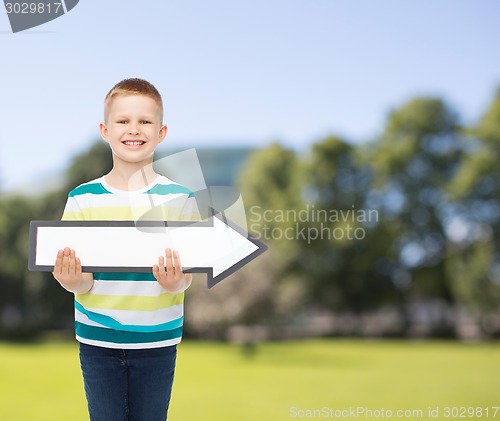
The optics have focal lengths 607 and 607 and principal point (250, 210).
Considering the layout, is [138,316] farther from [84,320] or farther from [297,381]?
[297,381]

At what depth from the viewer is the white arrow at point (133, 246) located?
1638 millimetres

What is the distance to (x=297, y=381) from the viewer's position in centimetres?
1117

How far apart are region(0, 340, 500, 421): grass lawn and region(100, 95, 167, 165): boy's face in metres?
5.34

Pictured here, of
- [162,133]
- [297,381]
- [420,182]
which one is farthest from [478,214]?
[162,133]

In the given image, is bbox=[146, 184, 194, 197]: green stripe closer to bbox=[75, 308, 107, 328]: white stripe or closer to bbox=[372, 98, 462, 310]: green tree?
bbox=[75, 308, 107, 328]: white stripe

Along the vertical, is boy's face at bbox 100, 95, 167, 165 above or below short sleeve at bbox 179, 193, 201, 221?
above

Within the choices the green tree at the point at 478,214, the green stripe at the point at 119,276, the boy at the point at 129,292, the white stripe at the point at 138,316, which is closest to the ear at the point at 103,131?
the boy at the point at 129,292

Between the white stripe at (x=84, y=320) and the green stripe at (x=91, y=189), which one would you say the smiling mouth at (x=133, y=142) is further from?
the white stripe at (x=84, y=320)

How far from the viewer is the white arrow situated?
164 cm

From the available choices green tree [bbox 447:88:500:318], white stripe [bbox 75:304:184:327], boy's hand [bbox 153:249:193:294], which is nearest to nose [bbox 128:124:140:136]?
boy's hand [bbox 153:249:193:294]

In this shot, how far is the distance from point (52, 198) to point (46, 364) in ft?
18.9

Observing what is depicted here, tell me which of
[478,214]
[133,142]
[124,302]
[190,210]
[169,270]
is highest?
[133,142]

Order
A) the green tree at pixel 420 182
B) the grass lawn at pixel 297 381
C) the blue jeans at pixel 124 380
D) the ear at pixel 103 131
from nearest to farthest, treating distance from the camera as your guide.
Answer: the blue jeans at pixel 124 380 → the ear at pixel 103 131 → the grass lawn at pixel 297 381 → the green tree at pixel 420 182

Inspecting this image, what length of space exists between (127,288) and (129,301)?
37mm
